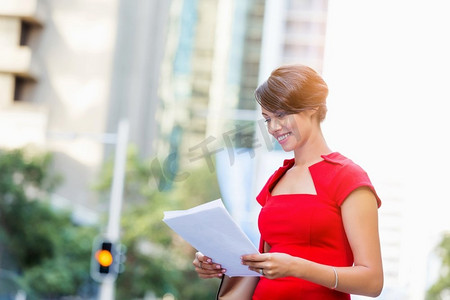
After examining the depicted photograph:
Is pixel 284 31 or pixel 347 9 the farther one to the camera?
pixel 284 31

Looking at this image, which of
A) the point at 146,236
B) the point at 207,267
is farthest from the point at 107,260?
the point at 146,236

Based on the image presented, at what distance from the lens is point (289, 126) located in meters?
2.01

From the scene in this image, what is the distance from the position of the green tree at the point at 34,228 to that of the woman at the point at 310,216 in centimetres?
2077

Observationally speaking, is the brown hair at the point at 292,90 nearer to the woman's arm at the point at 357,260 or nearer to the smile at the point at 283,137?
the smile at the point at 283,137

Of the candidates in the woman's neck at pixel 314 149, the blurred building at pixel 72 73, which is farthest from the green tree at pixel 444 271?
the blurred building at pixel 72 73

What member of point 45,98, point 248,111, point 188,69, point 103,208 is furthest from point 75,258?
point 188,69

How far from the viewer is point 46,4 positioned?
36094mm

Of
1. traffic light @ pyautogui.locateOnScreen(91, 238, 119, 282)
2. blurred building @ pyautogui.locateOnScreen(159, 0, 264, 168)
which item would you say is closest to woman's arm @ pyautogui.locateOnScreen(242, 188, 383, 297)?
traffic light @ pyautogui.locateOnScreen(91, 238, 119, 282)

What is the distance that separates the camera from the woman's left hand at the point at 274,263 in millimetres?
1793

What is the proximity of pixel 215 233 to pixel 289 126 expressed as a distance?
331mm

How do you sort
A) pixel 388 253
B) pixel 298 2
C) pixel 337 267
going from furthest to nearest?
pixel 298 2 < pixel 388 253 < pixel 337 267

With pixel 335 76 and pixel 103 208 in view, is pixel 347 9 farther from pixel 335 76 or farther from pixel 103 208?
pixel 103 208

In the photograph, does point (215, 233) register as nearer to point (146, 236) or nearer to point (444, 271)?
point (444, 271)

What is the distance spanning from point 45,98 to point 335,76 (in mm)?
32594
